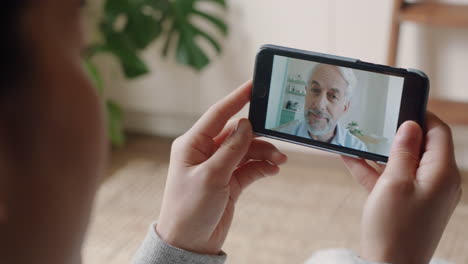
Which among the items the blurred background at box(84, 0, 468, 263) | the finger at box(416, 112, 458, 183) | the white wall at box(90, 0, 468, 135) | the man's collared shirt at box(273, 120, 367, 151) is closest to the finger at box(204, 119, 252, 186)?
the man's collared shirt at box(273, 120, 367, 151)

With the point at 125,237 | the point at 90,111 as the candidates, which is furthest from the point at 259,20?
the point at 90,111

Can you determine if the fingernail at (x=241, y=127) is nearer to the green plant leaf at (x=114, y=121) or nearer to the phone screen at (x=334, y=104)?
the phone screen at (x=334, y=104)

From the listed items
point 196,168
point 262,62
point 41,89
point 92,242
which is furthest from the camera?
point 92,242

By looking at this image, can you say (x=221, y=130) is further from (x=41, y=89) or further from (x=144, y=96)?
(x=144, y=96)

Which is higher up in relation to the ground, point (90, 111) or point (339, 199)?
point (90, 111)

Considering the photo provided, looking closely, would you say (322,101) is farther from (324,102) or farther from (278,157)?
(278,157)

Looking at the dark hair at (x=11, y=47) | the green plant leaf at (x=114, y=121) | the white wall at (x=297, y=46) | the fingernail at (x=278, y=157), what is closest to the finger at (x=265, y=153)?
the fingernail at (x=278, y=157)

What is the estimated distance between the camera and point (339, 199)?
1837mm

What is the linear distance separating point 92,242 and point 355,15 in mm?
1044

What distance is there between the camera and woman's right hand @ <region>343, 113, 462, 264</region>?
2.04ft

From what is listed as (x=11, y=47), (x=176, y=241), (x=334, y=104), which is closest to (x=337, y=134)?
(x=334, y=104)

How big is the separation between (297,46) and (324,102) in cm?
115

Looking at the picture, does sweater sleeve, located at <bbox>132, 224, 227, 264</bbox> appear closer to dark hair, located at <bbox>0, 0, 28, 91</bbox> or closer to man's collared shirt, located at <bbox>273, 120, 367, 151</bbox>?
man's collared shirt, located at <bbox>273, 120, 367, 151</bbox>

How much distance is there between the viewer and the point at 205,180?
71 cm
